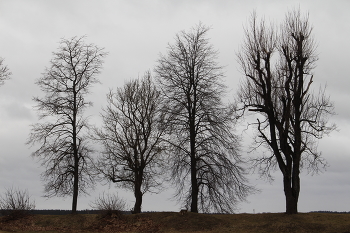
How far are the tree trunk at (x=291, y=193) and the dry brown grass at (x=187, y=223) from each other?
0.63m

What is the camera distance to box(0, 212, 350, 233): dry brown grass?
81.1 feet

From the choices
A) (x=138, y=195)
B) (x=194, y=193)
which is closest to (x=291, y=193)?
(x=194, y=193)

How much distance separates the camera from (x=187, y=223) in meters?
27.1

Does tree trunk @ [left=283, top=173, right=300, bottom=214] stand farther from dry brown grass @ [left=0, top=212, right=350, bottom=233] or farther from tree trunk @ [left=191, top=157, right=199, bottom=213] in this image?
tree trunk @ [left=191, top=157, right=199, bottom=213]

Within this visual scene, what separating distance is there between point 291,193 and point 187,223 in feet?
22.6

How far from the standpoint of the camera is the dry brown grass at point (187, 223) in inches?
974

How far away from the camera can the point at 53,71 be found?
34031 mm

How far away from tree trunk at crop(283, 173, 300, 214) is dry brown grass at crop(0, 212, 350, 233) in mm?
633

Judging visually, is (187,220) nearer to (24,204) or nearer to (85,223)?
(85,223)

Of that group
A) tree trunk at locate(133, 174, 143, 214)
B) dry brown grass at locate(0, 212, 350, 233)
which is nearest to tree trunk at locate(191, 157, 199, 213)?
dry brown grass at locate(0, 212, 350, 233)

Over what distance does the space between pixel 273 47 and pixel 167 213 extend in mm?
13302

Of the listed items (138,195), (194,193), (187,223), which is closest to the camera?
(187,223)

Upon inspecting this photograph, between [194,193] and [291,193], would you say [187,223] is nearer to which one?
[194,193]

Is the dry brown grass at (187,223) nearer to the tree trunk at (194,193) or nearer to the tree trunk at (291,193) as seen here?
the tree trunk at (291,193)
